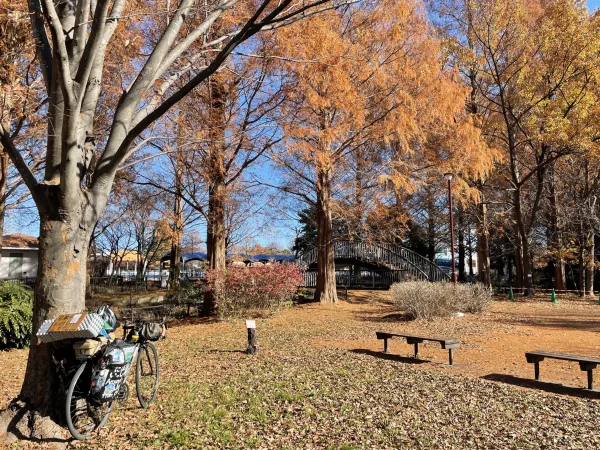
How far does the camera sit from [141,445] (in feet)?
12.7

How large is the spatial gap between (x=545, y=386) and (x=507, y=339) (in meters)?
3.84

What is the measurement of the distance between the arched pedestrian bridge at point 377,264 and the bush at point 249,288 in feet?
26.0

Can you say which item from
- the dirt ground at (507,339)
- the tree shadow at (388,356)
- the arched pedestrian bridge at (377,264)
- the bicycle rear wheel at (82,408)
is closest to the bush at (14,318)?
the bicycle rear wheel at (82,408)

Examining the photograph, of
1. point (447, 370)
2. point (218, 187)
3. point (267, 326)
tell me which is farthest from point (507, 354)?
point (218, 187)

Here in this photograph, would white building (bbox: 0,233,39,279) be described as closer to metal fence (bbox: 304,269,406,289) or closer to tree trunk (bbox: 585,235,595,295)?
metal fence (bbox: 304,269,406,289)

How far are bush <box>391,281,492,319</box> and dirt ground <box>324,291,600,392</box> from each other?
31 cm

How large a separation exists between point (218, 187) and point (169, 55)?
30.0ft

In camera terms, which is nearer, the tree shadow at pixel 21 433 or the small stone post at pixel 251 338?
the tree shadow at pixel 21 433

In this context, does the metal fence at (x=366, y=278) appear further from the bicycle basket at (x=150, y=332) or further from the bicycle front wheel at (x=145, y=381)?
the bicycle basket at (x=150, y=332)

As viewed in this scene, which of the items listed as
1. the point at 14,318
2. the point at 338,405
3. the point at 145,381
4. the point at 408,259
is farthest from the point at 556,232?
the point at 14,318

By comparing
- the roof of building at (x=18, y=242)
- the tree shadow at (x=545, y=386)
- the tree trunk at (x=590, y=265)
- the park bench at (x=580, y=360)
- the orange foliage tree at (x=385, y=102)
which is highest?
the orange foliage tree at (x=385, y=102)

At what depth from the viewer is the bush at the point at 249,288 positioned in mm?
13547

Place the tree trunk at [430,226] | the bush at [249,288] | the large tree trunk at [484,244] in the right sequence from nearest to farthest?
the bush at [249,288]
the large tree trunk at [484,244]
the tree trunk at [430,226]

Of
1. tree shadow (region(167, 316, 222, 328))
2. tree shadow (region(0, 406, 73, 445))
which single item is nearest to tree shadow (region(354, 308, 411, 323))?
tree shadow (region(167, 316, 222, 328))
